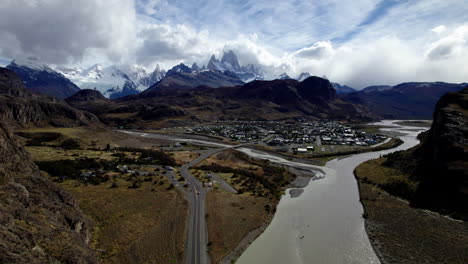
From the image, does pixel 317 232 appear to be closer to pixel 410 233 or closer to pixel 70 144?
pixel 410 233

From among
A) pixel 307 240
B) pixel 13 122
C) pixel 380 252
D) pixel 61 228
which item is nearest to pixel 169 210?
pixel 61 228

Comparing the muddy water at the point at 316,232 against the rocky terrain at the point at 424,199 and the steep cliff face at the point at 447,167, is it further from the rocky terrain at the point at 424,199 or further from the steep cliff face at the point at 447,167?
the steep cliff face at the point at 447,167

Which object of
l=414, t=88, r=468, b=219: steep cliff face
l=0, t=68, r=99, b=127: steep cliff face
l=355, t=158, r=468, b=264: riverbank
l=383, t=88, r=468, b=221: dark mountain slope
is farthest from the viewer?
l=0, t=68, r=99, b=127: steep cliff face

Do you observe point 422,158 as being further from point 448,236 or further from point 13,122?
point 13,122

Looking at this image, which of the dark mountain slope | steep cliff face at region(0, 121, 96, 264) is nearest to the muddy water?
the dark mountain slope

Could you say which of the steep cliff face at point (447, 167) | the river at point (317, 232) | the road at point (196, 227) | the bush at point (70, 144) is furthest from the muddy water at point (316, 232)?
the bush at point (70, 144)

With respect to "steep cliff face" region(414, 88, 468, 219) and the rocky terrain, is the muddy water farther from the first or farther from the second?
"steep cliff face" region(414, 88, 468, 219)
